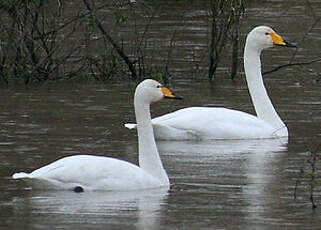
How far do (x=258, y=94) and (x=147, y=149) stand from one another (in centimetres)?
397

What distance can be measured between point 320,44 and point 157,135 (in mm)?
7537

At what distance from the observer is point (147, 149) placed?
398 inches

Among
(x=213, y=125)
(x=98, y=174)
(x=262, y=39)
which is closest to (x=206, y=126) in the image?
(x=213, y=125)

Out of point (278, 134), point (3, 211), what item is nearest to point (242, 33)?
point (278, 134)

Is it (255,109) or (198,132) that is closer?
(198,132)

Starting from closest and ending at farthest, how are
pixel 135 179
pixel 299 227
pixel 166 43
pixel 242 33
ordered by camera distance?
pixel 299 227
pixel 135 179
pixel 166 43
pixel 242 33

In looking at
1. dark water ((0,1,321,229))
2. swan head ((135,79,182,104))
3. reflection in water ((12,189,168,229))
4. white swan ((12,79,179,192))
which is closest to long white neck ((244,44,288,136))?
dark water ((0,1,321,229))

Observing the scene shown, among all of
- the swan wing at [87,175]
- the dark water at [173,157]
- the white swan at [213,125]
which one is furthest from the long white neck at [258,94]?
the swan wing at [87,175]

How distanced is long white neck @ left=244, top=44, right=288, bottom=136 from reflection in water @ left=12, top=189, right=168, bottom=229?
3.73m

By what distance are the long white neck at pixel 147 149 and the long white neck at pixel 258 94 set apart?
120 inches

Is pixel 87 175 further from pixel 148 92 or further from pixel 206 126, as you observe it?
pixel 206 126

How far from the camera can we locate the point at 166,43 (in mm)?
19703

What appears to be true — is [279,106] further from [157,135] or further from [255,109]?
[157,135]

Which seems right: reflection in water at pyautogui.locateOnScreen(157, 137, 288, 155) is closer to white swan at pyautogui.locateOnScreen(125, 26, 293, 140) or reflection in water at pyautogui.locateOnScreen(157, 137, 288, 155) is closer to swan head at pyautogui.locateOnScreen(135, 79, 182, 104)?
white swan at pyautogui.locateOnScreen(125, 26, 293, 140)
